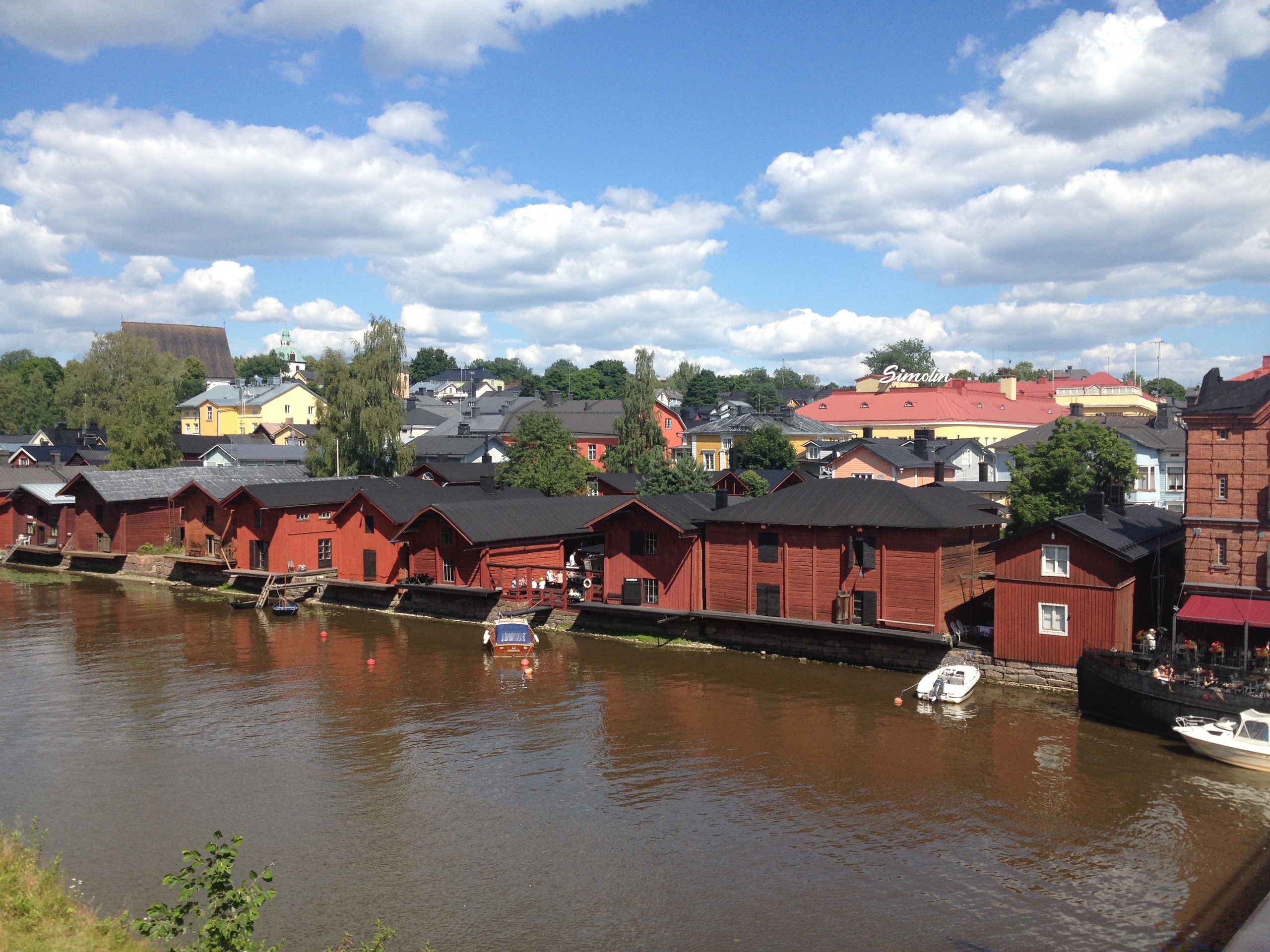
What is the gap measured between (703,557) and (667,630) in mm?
3526

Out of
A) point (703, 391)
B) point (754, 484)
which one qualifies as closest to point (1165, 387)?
point (703, 391)

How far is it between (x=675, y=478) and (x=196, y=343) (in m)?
140

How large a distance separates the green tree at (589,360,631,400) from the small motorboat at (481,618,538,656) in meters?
119

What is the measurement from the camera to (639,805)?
77.6 feet

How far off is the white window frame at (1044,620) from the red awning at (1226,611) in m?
3.25

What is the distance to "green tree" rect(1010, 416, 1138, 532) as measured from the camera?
40531 mm

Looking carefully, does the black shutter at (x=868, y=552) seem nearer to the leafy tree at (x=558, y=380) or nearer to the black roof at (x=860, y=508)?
the black roof at (x=860, y=508)

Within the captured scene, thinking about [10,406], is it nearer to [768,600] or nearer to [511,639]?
[511,639]

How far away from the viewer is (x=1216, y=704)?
26797 mm

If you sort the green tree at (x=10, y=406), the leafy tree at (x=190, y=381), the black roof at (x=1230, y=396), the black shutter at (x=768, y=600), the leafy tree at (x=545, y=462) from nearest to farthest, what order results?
the black roof at (x=1230, y=396) → the black shutter at (x=768, y=600) → the leafy tree at (x=545, y=462) → the green tree at (x=10, y=406) → the leafy tree at (x=190, y=381)

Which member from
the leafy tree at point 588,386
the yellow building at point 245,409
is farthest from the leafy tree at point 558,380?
the yellow building at point 245,409

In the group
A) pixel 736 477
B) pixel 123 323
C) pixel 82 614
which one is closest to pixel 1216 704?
pixel 736 477

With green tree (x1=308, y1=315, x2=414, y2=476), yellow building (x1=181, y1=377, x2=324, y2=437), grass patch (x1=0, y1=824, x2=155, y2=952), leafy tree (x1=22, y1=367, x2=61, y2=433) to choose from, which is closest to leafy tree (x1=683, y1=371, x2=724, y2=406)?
yellow building (x1=181, y1=377, x2=324, y2=437)

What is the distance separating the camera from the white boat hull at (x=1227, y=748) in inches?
985
